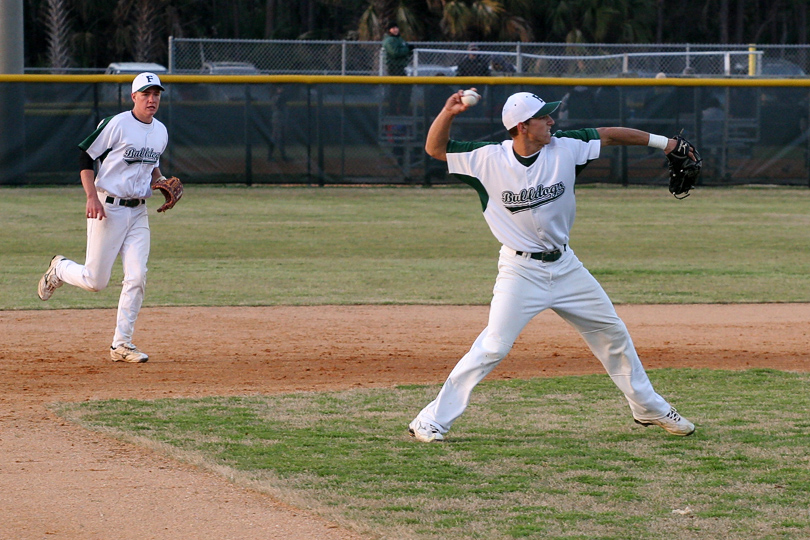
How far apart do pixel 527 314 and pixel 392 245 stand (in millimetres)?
8614

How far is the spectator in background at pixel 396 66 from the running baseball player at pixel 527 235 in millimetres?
14318

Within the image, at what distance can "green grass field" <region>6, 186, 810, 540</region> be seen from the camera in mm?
4273

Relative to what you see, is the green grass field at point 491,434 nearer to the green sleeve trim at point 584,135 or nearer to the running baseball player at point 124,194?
the running baseball player at point 124,194

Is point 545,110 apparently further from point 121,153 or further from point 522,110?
point 121,153

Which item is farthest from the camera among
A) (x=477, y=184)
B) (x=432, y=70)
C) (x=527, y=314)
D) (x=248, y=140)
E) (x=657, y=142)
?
(x=432, y=70)

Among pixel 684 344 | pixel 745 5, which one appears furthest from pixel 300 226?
pixel 745 5

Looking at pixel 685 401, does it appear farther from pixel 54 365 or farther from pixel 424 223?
pixel 424 223

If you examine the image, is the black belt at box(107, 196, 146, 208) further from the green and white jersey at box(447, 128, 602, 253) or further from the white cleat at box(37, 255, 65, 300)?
the green and white jersey at box(447, 128, 602, 253)

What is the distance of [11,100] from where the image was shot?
18.5 metres

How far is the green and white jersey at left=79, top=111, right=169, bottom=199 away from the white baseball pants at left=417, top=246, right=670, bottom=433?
2.89m

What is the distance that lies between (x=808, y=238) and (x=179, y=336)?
922cm

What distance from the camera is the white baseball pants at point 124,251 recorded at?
714cm

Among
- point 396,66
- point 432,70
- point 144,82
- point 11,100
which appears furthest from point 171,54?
point 144,82

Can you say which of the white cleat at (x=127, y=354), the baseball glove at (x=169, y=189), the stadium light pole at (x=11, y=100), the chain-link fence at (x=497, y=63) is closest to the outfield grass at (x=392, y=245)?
the stadium light pole at (x=11, y=100)
